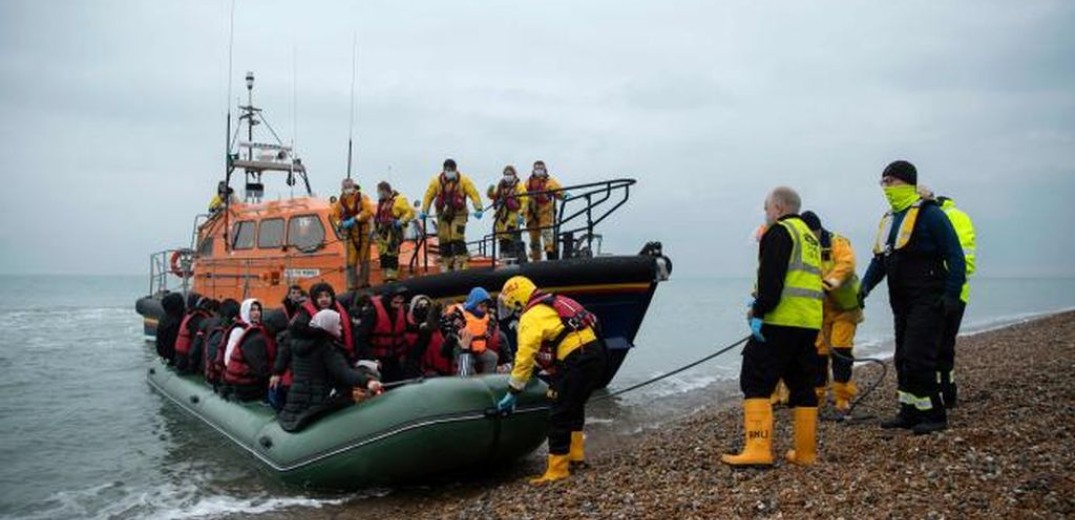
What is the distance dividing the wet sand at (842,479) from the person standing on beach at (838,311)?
33 cm

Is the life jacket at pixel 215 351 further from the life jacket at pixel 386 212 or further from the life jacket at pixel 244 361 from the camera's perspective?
the life jacket at pixel 386 212

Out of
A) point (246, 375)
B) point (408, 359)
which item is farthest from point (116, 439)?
point (408, 359)

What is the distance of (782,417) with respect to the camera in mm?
6184

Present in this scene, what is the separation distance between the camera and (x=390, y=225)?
9336mm

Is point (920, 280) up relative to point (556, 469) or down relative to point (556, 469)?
up

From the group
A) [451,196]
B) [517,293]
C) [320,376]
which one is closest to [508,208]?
[451,196]

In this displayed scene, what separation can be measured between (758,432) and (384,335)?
3.63 meters

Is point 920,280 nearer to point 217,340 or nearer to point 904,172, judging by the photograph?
point 904,172

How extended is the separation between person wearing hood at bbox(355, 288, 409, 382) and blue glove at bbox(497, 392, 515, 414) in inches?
68.7

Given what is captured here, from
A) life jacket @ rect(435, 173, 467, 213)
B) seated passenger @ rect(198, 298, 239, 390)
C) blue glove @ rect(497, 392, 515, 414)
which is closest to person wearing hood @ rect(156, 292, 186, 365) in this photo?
seated passenger @ rect(198, 298, 239, 390)

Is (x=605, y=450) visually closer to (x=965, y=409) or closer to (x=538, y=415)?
(x=538, y=415)

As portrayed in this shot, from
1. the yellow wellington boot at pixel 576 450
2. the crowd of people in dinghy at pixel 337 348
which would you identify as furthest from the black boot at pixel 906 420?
the crowd of people in dinghy at pixel 337 348

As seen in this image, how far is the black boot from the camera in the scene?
480 centimetres

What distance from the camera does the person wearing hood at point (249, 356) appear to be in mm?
6898
